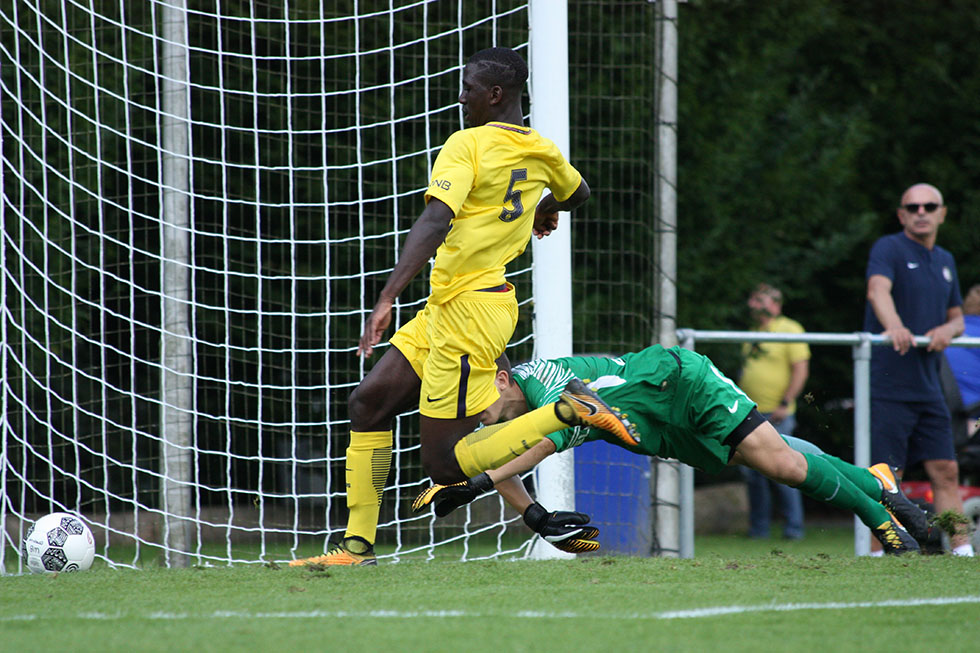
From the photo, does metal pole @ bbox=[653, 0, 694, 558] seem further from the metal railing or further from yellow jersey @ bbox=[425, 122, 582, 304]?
yellow jersey @ bbox=[425, 122, 582, 304]

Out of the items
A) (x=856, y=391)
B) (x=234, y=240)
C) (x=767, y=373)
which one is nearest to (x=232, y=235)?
(x=234, y=240)

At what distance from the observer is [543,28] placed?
6008 millimetres

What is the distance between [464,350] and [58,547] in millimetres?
2172

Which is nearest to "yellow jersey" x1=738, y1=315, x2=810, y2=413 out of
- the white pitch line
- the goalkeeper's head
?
the goalkeeper's head

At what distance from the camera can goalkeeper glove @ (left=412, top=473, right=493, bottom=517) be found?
16.2 feet

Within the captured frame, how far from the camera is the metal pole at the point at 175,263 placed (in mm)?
6273

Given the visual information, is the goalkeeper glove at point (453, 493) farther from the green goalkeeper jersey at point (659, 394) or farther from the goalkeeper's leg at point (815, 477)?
the goalkeeper's leg at point (815, 477)

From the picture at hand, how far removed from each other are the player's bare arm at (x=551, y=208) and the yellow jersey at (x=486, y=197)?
1.04 feet

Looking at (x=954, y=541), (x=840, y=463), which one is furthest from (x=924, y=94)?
(x=840, y=463)

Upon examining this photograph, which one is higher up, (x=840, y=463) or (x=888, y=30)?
(x=888, y=30)

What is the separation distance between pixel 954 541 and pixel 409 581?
319 centimetres

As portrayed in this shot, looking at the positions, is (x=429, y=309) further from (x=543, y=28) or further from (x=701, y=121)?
(x=701, y=121)

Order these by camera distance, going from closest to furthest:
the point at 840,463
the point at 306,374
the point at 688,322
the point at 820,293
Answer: the point at 840,463
the point at 306,374
the point at 688,322
the point at 820,293

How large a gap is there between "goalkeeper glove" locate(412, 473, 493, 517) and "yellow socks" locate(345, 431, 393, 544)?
1.03ft
